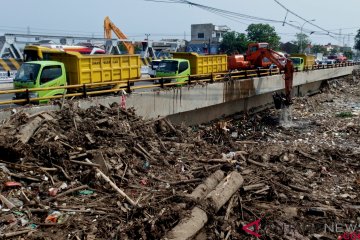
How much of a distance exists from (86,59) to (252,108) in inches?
504

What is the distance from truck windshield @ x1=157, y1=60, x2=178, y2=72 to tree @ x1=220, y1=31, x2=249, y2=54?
2558 inches

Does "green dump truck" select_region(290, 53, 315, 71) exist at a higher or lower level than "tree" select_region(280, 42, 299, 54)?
lower

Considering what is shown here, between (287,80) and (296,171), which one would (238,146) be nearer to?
(296,171)

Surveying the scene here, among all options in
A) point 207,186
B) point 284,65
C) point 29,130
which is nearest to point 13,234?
point 29,130

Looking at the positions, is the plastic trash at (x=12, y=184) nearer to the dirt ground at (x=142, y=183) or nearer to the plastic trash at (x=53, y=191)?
the dirt ground at (x=142, y=183)

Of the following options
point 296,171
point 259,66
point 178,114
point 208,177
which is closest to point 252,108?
point 259,66

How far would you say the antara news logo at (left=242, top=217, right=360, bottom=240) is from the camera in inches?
285

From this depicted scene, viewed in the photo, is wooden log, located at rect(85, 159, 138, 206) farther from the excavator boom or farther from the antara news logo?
the excavator boom

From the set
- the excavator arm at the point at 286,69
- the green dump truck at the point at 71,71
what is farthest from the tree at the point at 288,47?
the green dump truck at the point at 71,71

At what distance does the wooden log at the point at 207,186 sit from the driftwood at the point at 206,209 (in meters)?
0.19

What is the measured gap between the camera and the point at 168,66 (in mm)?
19469

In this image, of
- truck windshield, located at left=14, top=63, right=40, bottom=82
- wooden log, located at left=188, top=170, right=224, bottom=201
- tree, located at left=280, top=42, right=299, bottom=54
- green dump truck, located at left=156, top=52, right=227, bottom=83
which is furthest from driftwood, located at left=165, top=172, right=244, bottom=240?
tree, located at left=280, top=42, right=299, bottom=54

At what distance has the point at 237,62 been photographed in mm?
26219

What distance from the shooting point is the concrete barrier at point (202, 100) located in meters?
13.5
